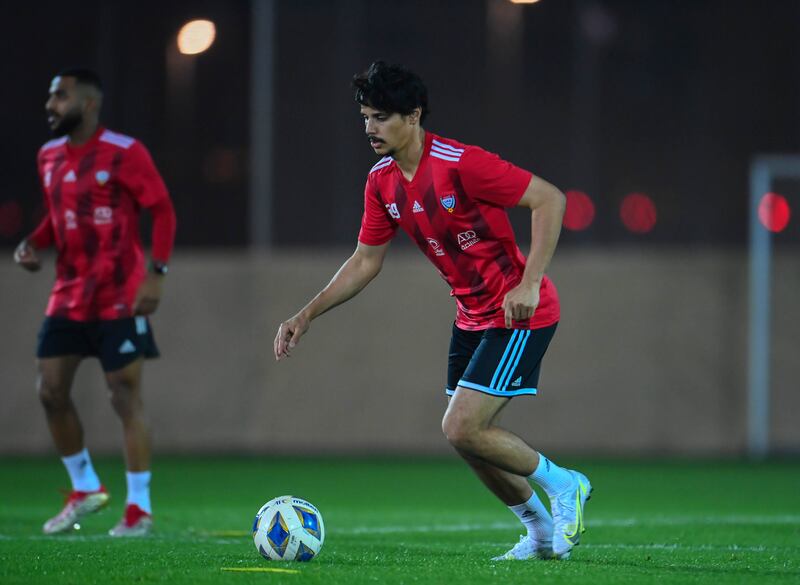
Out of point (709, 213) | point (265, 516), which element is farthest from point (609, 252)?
point (265, 516)

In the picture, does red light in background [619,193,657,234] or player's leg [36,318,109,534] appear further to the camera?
red light in background [619,193,657,234]

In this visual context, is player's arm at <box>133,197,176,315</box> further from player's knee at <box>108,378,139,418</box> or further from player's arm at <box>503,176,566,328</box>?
player's arm at <box>503,176,566,328</box>

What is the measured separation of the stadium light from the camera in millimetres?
13539

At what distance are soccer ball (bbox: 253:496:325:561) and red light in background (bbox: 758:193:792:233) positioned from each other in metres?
8.97

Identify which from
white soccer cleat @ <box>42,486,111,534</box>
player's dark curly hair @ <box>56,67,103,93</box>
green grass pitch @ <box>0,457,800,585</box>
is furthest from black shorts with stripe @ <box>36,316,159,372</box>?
player's dark curly hair @ <box>56,67,103,93</box>

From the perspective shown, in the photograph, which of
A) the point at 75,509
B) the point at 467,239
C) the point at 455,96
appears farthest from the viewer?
the point at 455,96

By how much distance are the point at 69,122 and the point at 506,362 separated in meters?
2.99

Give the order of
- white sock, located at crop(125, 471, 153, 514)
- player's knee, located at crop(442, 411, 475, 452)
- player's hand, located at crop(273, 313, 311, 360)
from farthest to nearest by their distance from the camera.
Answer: white sock, located at crop(125, 471, 153, 514), player's hand, located at crop(273, 313, 311, 360), player's knee, located at crop(442, 411, 475, 452)

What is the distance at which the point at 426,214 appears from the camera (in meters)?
5.62

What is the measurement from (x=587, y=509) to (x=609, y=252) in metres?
5.05

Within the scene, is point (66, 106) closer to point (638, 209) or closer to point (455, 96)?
point (455, 96)

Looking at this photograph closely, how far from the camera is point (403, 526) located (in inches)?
305

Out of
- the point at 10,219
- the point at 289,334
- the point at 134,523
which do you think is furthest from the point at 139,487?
the point at 10,219

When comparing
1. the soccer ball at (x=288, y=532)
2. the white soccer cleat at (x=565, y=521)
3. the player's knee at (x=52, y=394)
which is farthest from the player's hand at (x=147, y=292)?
the white soccer cleat at (x=565, y=521)
